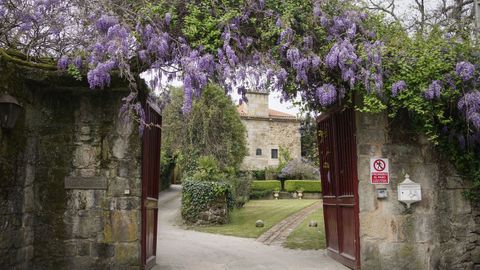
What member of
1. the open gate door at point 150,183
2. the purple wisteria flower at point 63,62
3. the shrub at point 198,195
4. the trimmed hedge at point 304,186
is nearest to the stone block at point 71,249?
the open gate door at point 150,183

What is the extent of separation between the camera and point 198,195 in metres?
14.4

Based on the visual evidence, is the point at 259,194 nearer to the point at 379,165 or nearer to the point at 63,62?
the point at 379,165

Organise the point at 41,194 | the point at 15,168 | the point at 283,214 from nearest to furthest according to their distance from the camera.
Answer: the point at 15,168 → the point at 41,194 → the point at 283,214

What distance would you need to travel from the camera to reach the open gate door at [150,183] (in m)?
6.71

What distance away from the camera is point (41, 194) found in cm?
652

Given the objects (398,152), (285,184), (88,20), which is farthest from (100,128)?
(285,184)

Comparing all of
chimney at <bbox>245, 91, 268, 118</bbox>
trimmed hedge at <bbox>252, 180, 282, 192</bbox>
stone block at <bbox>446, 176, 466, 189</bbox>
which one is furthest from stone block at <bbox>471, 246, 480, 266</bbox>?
chimney at <bbox>245, 91, 268, 118</bbox>

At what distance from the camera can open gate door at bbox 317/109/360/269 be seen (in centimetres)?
716

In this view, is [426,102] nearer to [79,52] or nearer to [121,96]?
[121,96]

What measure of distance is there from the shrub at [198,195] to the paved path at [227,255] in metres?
1.83

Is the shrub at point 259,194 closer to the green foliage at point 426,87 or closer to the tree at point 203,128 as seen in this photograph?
the tree at point 203,128

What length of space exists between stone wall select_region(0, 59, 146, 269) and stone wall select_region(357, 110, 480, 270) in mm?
3266

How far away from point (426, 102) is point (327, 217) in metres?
3.07

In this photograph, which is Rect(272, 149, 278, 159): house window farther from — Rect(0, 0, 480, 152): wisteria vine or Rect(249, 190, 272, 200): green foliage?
Rect(0, 0, 480, 152): wisteria vine
